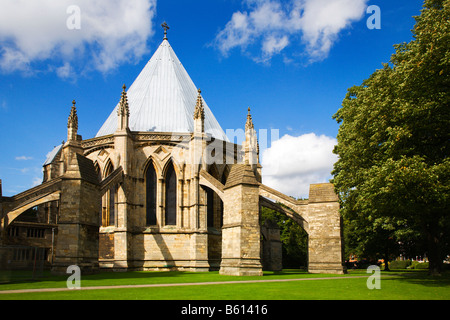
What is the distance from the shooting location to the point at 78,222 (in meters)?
20.5

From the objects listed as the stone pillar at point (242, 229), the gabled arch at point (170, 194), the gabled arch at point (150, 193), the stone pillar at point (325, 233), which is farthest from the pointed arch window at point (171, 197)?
the stone pillar at point (325, 233)

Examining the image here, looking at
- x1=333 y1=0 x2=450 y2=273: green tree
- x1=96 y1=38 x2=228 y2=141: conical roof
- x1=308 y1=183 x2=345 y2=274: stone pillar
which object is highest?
x1=96 y1=38 x2=228 y2=141: conical roof

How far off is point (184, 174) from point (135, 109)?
755 cm

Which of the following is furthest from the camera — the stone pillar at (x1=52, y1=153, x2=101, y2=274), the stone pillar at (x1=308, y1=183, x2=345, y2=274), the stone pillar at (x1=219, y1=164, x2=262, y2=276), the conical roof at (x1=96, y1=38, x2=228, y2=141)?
the conical roof at (x1=96, y1=38, x2=228, y2=141)

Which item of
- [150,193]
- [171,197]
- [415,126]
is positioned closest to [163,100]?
[150,193]

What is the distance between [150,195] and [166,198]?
121 cm

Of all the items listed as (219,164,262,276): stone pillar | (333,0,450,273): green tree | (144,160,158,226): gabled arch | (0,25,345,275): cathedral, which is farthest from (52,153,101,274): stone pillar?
(333,0,450,273): green tree

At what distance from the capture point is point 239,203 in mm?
21953

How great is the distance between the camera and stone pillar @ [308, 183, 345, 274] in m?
23.6

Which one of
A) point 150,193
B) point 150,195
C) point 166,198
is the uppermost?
point 150,193

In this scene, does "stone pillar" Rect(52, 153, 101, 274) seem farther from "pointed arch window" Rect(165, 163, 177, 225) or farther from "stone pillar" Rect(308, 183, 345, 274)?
"stone pillar" Rect(308, 183, 345, 274)

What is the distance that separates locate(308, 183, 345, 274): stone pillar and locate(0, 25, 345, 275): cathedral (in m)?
0.06

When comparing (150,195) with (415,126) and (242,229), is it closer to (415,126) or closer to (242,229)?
(242,229)
